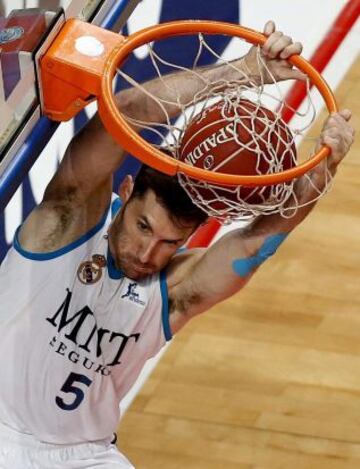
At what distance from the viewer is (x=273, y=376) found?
4.65 m

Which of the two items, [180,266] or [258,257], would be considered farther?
[180,266]

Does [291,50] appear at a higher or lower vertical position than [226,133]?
higher

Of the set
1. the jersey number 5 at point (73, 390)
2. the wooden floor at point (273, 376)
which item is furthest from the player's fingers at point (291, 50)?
the wooden floor at point (273, 376)

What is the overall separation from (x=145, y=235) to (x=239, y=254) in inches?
9.0

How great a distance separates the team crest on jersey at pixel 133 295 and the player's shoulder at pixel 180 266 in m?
0.08

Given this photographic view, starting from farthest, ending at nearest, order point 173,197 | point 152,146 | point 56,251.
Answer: point 56,251 < point 173,197 < point 152,146

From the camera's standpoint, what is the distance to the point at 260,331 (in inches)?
187

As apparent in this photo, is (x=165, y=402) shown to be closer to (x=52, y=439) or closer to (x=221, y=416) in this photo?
(x=221, y=416)

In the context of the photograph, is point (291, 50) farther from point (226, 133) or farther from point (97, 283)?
point (97, 283)

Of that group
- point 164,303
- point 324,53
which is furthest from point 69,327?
point 324,53

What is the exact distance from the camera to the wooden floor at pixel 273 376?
4.46m

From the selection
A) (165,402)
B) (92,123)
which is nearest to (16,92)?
(92,123)

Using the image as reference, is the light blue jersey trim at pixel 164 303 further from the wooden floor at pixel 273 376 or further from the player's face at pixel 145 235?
the wooden floor at pixel 273 376

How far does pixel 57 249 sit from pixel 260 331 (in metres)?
1.21
